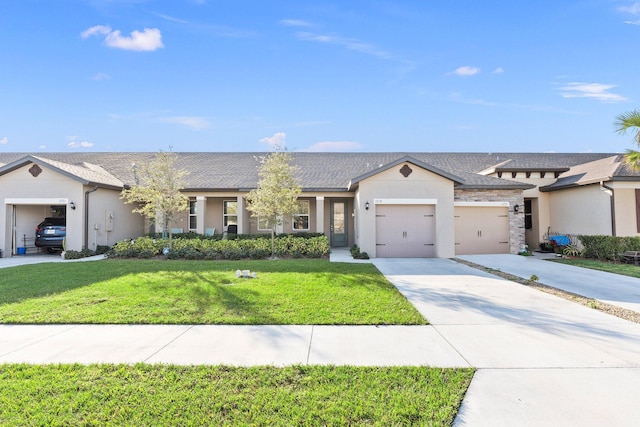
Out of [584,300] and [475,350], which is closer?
[475,350]

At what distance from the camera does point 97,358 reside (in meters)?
3.86

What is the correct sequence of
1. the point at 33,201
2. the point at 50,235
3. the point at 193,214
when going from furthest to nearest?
1. the point at 193,214
2. the point at 50,235
3. the point at 33,201

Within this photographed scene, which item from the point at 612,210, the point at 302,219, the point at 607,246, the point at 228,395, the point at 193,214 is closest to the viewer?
the point at 228,395

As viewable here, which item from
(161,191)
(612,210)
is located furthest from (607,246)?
(161,191)

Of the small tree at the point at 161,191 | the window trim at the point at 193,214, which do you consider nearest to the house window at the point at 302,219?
the window trim at the point at 193,214

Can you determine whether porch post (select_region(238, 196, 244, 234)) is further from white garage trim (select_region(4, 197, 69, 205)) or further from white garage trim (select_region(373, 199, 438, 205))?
white garage trim (select_region(4, 197, 69, 205))

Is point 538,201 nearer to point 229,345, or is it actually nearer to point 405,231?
point 405,231

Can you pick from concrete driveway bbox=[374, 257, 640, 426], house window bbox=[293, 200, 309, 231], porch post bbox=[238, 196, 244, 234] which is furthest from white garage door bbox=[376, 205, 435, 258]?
porch post bbox=[238, 196, 244, 234]

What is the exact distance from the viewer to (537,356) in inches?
155

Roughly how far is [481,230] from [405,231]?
3899 mm

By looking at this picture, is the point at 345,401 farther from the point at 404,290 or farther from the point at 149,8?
the point at 149,8

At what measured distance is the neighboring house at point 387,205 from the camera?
1380 centimetres

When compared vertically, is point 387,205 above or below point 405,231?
above

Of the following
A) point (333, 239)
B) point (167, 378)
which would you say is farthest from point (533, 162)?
point (167, 378)
